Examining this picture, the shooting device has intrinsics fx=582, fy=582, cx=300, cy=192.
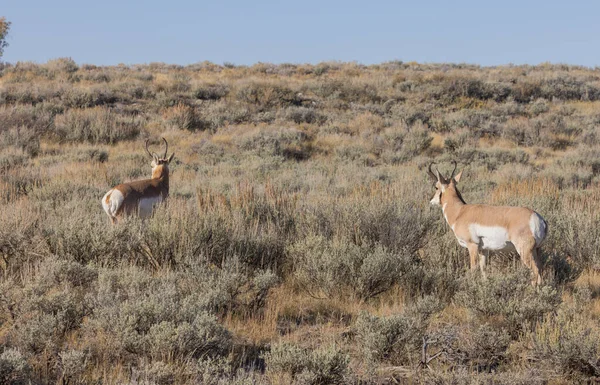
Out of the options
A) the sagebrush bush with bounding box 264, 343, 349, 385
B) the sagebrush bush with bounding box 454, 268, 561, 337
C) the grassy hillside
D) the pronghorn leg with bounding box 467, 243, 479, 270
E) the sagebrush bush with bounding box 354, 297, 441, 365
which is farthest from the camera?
the pronghorn leg with bounding box 467, 243, 479, 270

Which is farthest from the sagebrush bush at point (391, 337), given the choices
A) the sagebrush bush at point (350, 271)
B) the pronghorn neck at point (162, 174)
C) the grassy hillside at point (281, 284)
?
the pronghorn neck at point (162, 174)

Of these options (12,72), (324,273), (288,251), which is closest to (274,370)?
(324,273)

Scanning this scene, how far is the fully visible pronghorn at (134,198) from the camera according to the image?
766 cm

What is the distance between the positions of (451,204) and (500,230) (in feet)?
3.68

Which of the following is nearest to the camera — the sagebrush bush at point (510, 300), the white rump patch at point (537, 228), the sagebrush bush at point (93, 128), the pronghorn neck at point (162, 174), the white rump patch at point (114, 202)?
the sagebrush bush at point (510, 300)

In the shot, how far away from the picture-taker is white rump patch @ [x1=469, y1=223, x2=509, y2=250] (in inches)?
230

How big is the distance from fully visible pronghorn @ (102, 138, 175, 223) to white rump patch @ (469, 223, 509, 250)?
432 centimetres

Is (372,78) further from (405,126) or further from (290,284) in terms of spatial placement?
(290,284)

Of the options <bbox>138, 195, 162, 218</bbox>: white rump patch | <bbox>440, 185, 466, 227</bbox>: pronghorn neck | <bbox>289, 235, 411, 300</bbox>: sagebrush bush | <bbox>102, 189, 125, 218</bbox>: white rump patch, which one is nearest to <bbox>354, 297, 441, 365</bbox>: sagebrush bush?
<bbox>289, 235, 411, 300</bbox>: sagebrush bush

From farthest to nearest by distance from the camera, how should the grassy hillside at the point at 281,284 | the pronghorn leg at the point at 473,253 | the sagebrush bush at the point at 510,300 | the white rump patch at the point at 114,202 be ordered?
1. the white rump patch at the point at 114,202
2. the pronghorn leg at the point at 473,253
3. the sagebrush bush at the point at 510,300
4. the grassy hillside at the point at 281,284

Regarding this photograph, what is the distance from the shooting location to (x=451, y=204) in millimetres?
6914

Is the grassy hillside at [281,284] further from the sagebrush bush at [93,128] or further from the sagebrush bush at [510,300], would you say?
the sagebrush bush at [93,128]

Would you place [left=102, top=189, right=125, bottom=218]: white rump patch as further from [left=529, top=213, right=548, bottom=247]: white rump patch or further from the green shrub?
[left=529, top=213, right=548, bottom=247]: white rump patch

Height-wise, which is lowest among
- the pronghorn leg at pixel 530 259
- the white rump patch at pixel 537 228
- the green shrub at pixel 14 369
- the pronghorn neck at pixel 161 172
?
the green shrub at pixel 14 369
